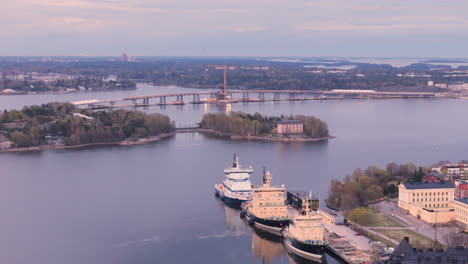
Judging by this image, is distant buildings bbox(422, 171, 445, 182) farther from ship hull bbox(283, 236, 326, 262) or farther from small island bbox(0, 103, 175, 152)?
small island bbox(0, 103, 175, 152)

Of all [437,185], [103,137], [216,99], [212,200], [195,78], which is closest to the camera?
[437,185]

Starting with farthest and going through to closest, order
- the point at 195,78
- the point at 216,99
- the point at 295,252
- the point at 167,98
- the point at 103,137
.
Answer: the point at 195,78 → the point at 167,98 → the point at 216,99 → the point at 103,137 → the point at 295,252

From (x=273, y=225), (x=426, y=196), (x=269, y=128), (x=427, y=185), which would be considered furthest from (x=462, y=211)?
(x=269, y=128)

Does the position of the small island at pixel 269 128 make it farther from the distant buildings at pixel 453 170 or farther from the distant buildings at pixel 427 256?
the distant buildings at pixel 427 256

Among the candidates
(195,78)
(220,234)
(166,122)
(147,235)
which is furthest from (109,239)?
(195,78)

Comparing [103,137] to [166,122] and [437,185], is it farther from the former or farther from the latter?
[437,185]

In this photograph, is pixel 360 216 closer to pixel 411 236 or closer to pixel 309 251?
pixel 411 236

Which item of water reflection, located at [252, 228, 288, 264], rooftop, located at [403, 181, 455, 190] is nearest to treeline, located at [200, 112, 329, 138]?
rooftop, located at [403, 181, 455, 190]
